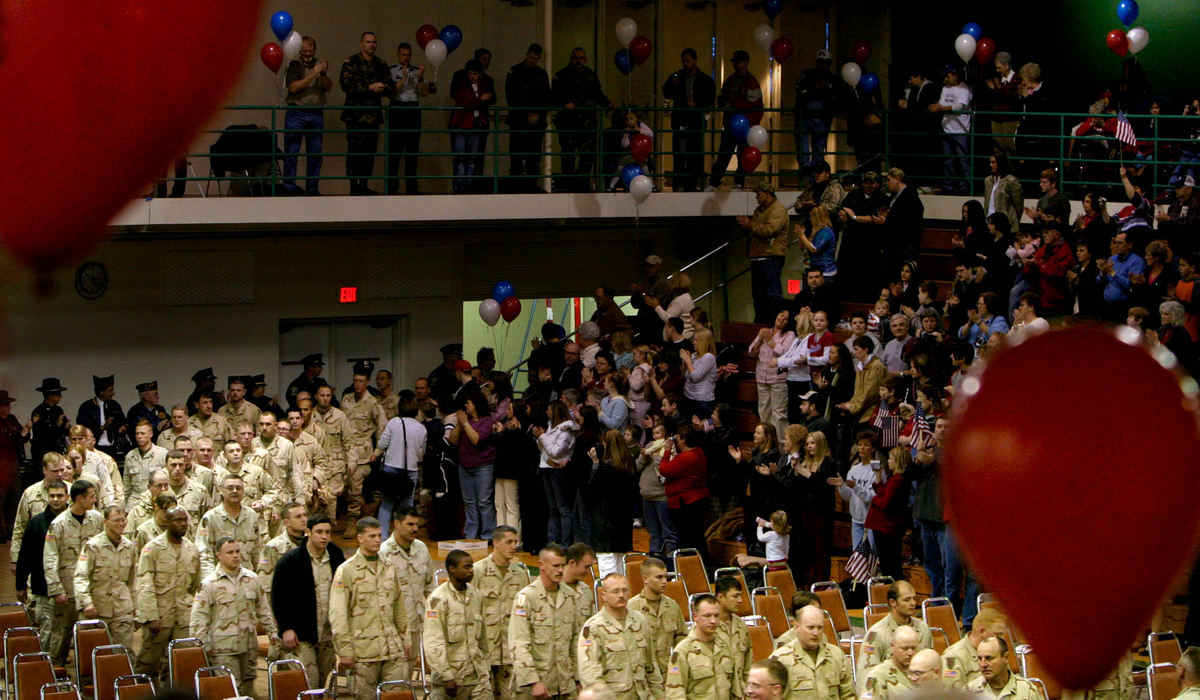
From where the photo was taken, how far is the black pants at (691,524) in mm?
12242

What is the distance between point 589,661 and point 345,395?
323 inches

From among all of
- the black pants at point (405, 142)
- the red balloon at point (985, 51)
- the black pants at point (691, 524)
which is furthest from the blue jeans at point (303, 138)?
the red balloon at point (985, 51)

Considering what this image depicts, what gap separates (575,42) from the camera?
1955 cm

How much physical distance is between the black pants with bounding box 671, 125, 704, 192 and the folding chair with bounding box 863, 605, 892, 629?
303 inches

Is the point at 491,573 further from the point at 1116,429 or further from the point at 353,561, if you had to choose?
the point at 1116,429

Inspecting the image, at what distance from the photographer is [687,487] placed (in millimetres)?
12180

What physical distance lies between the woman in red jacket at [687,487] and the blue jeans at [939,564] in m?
1.88

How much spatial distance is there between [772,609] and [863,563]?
143 centimetres

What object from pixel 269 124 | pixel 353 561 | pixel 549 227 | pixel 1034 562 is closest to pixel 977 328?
pixel 353 561

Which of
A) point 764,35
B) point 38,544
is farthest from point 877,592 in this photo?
point 764,35

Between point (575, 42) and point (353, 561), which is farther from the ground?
point (575, 42)

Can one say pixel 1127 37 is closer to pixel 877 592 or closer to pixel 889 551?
pixel 889 551

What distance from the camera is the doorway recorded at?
18094 millimetres

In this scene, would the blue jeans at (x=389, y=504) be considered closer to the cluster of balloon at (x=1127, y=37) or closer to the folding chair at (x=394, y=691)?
the folding chair at (x=394, y=691)
